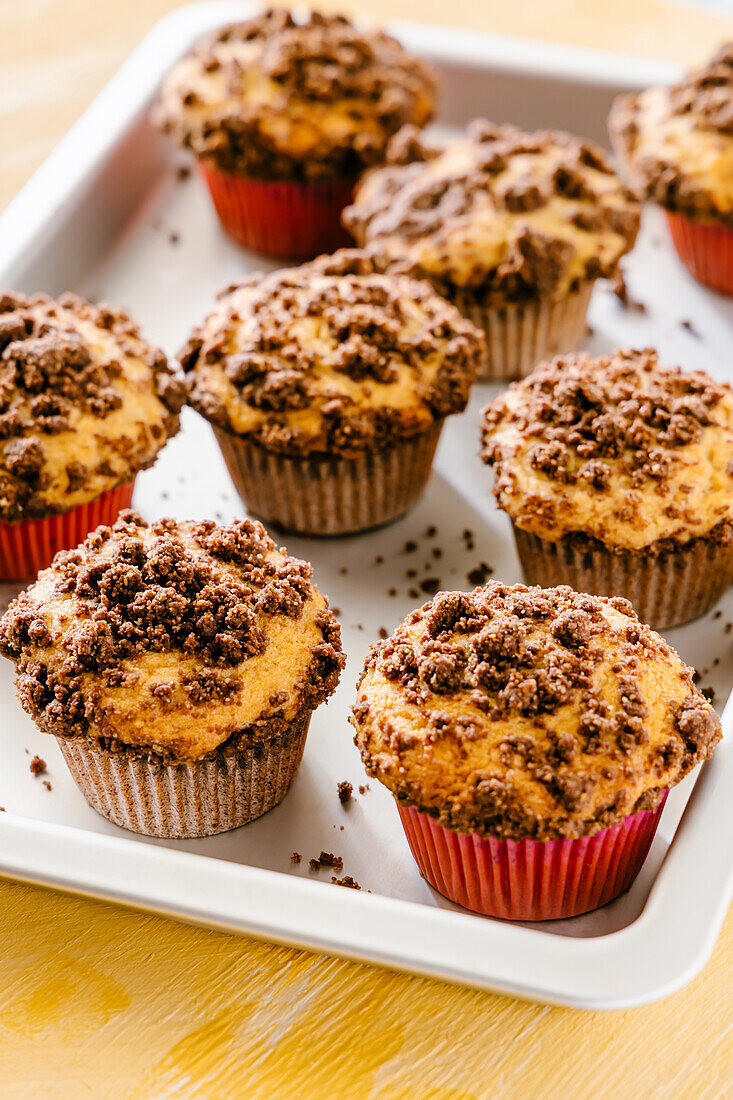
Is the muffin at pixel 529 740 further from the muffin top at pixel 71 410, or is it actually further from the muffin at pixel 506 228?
the muffin at pixel 506 228

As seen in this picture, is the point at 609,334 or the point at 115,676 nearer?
the point at 115,676

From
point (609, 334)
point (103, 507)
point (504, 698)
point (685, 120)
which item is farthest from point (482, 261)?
point (504, 698)

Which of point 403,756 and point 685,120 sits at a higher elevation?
point 685,120

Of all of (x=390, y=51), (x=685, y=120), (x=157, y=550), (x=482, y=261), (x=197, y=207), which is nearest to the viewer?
(x=157, y=550)

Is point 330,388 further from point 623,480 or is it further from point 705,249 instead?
point 705,249

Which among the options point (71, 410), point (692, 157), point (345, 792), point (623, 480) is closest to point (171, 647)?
point (345, 792)

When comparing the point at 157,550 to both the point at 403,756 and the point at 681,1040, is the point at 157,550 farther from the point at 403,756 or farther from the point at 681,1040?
the point at 681,1040

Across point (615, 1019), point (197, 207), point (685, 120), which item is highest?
point (685, 120)
